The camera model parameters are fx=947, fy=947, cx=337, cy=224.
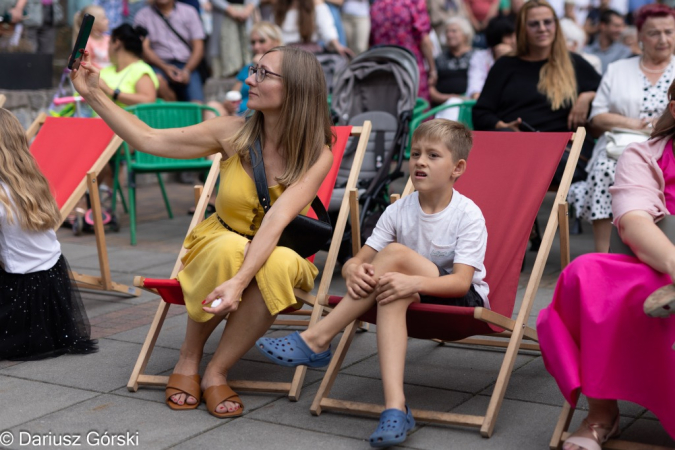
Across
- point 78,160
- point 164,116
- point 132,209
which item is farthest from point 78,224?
point 78,160

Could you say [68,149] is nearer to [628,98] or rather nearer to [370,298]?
[370,298]

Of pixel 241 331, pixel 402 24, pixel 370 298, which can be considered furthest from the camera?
pixel 402 24

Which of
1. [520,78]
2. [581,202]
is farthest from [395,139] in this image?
[581,202]

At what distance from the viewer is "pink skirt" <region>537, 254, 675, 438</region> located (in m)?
2.97

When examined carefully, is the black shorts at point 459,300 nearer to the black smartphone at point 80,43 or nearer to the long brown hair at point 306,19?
the black smartphone at point 80,43

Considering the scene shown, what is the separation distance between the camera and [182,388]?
3.62m

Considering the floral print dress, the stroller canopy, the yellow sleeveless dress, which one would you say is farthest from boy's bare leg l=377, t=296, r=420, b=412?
the floral print dress

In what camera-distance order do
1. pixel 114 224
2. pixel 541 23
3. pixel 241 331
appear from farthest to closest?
pixel 114 224 < pixel 541 23 < pixel 241 331


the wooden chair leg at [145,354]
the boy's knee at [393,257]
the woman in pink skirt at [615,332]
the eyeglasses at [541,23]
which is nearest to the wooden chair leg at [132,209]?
the wooden chair leg at [145,354]

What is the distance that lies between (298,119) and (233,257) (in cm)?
63

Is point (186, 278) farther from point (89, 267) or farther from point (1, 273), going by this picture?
point (89, 267)

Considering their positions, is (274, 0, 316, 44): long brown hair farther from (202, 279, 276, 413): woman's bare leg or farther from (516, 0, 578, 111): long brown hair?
(202, 279, 276, 413): woman's bare leg

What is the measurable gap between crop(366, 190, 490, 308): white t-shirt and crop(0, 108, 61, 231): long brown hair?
159 cm

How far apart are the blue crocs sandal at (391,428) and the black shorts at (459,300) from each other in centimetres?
46
